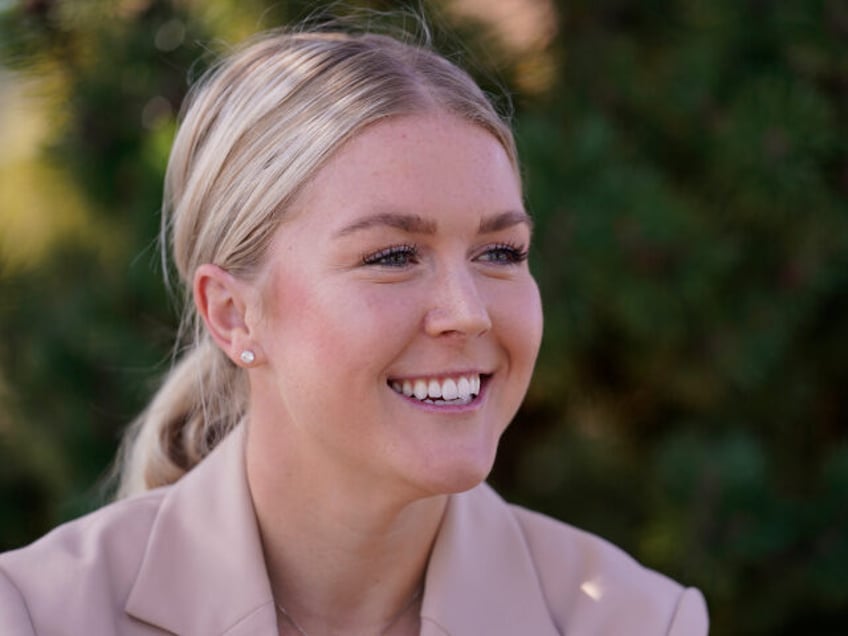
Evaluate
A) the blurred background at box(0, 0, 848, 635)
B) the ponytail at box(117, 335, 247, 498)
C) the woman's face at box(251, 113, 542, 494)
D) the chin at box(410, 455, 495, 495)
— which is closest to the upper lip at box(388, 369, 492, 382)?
the woman's face at box(251, 113, 542, 494)

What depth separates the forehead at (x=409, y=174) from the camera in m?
1.80

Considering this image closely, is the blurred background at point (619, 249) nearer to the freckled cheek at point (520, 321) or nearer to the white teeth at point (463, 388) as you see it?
the freckled cheek at point (520, 321)

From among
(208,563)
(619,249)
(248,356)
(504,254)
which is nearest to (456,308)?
(504,254)

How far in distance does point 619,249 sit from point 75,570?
1342mm

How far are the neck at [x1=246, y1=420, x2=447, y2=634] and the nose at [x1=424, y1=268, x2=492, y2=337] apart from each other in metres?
0.34

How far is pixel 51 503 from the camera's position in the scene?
3141 millimetres

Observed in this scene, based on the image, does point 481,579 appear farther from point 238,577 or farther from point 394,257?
point 394,257

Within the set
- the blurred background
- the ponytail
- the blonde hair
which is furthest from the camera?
the blurred background

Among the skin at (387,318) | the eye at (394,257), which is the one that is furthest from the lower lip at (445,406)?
the eye at (394,257)

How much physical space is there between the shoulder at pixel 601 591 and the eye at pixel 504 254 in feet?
1.73

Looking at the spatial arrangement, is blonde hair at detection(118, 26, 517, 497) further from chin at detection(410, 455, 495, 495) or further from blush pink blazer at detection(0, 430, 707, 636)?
chin at detection(410, 455, 495, 495)

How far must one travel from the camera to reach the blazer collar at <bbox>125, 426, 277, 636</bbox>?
194cm

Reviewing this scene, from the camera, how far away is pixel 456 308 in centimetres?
178

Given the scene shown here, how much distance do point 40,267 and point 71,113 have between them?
405mm
